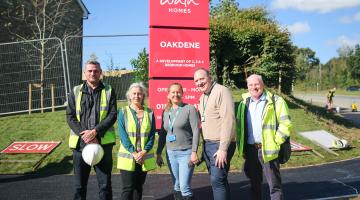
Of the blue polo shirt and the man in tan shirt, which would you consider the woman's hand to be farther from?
the blue polo shirt

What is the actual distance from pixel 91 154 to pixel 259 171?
2.13 metres

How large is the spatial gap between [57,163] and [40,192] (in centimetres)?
196

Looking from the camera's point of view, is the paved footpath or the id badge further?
the paved footpath

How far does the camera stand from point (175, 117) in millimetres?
4793

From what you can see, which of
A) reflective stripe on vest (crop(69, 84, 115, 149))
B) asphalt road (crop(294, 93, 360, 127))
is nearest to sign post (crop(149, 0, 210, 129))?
reflective stripe on vest (crop(69, 84, 115, 149))

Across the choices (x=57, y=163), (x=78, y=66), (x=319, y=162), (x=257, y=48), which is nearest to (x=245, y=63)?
(x=257, y=48)

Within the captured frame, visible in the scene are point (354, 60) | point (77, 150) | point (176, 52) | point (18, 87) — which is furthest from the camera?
point (354, 60)

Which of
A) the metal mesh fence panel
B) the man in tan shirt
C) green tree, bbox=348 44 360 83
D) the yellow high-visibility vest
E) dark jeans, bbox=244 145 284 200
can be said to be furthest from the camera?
green tree, bbox=348 44 360 83

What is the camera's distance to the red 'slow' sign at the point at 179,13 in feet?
26.9

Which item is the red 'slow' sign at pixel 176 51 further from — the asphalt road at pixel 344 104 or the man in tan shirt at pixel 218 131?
the asphalt road at pixel 344 104

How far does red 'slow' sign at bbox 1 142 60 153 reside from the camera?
29.8ft

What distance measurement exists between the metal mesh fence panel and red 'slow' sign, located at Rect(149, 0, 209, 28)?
18.2 feet

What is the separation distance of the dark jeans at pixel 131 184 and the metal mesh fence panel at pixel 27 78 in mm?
8475

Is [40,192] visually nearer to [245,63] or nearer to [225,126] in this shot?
[225,126]
